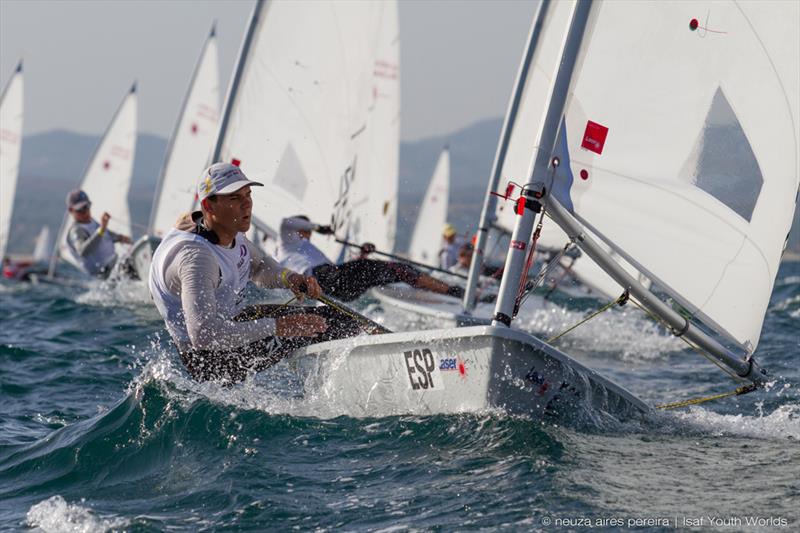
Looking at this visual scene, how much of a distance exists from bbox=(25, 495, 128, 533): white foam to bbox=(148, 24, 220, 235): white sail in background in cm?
1360

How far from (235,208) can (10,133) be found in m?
14.3

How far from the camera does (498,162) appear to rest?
32.3 ft

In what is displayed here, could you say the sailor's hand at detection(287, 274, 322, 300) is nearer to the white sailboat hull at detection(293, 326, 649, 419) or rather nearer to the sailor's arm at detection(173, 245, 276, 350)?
the white sailboat hull at detection(293, 326, 649, 419)

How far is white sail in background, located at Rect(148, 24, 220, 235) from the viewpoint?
691 inches

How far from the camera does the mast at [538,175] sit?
189 inches

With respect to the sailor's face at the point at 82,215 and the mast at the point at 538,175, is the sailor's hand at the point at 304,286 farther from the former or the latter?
the sailor's face at the point at 82,215

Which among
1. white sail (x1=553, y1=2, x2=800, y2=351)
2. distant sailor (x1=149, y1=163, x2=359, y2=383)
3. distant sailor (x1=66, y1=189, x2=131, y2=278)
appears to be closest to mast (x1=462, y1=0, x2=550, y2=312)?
white sail (x1=553, y1=2, x2=800, y2=351)

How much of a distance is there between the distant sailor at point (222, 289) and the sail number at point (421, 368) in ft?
1.59

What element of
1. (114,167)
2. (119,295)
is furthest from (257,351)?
(114,167)

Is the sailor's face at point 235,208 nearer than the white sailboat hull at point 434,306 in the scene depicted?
Yes

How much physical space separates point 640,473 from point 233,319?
6.80 feet

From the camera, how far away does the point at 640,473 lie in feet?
14.1

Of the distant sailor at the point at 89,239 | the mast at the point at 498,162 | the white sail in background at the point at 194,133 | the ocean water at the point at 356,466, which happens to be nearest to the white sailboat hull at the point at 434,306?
the mast at the point at 498,162

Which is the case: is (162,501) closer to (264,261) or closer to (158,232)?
(264,261)
